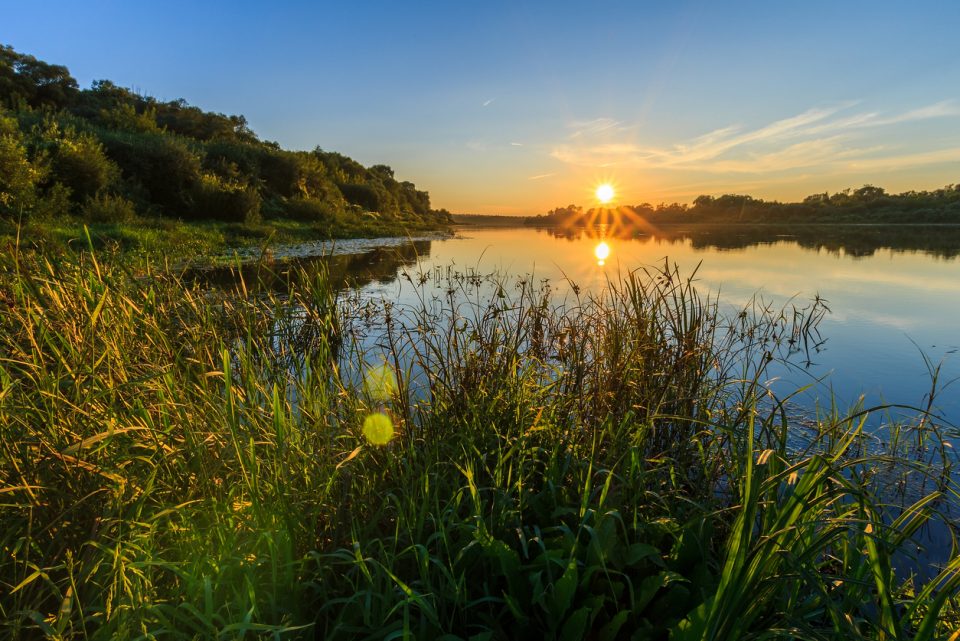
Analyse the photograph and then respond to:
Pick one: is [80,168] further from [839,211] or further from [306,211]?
[839,211]

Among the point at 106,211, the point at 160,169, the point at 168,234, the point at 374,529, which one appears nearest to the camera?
the point at 374,529

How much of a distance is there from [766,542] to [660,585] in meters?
0.47

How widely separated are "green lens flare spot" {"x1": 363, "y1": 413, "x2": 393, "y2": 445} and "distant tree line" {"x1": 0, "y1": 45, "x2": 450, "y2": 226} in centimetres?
187

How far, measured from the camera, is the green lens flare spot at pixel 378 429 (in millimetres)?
2232

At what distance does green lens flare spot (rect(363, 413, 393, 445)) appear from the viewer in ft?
7.32

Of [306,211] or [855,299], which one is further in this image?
[306,211]

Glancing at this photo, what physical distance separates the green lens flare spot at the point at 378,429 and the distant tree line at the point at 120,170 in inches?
73.5

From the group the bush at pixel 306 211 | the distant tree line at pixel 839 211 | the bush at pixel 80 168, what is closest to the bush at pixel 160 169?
the bush at pixel 80 168

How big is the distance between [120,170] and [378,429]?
21.1 m

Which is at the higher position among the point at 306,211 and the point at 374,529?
the point at 306,211

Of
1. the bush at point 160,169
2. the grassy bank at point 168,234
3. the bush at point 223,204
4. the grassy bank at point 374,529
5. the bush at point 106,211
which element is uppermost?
the bush at point 160,169

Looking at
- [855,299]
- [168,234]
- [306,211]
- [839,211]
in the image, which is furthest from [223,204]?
[839,211]

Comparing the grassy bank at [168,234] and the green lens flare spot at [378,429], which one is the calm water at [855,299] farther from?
the grassy bank at [168,234]

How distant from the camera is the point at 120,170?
17.0 m
